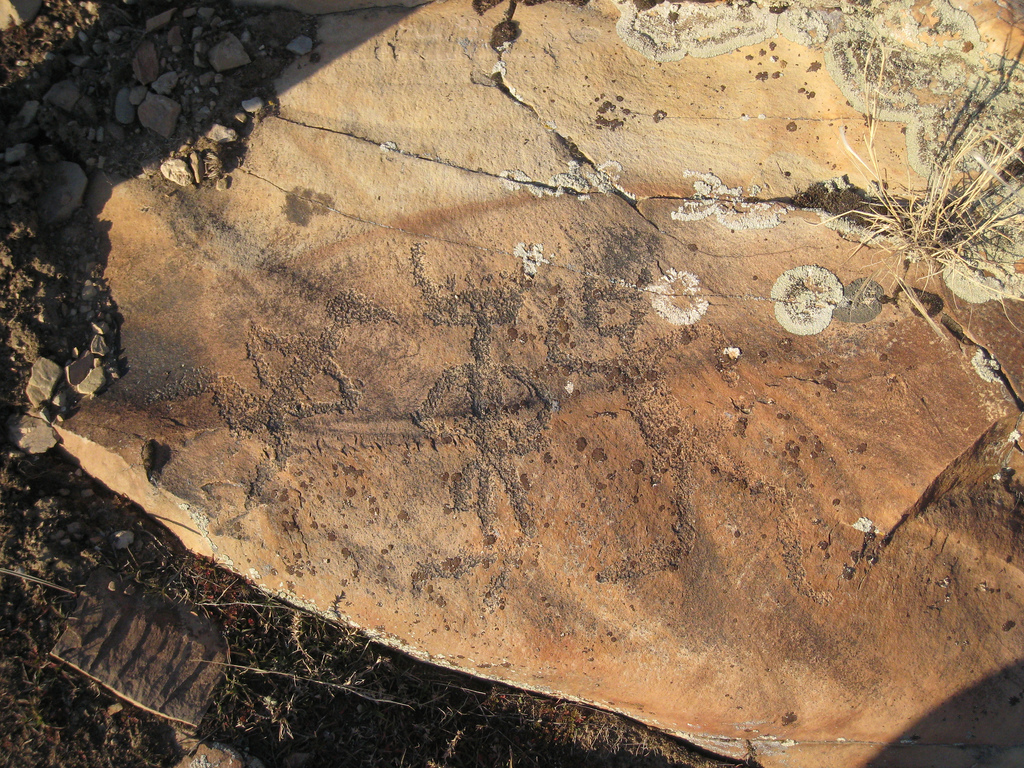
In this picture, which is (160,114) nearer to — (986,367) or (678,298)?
(678,298)

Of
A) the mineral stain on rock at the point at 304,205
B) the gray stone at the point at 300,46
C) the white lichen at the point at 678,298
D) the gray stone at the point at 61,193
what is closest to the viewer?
the white lichen at the point at 678,298

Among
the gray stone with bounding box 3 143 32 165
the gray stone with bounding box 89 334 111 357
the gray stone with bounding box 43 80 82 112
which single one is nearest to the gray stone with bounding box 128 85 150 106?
the gray stone with bounding box 43 80 82 112

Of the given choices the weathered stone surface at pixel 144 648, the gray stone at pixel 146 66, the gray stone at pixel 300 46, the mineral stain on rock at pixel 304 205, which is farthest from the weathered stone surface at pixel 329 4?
the weathered stone surface at pixel 144 648

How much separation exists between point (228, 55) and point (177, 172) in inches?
20.6

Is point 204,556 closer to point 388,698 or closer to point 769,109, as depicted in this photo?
point 388,698

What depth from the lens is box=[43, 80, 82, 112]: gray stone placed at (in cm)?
250

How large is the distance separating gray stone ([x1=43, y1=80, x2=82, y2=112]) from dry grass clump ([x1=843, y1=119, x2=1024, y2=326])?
9.94ft

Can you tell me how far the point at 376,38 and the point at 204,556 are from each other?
2131 millimetres

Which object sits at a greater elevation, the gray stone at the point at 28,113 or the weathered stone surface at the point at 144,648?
the gray stone at the point at 28,113

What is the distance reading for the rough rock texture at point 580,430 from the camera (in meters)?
2.09

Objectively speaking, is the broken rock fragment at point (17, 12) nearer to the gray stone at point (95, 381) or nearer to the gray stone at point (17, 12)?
the gray stone at point (17, 12)

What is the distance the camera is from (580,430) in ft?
6.85

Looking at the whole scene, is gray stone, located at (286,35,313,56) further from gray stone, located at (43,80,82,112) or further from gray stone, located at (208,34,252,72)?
gray stone, located at (43,80,82,112)

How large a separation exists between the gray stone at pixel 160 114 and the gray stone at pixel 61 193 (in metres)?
0.32
